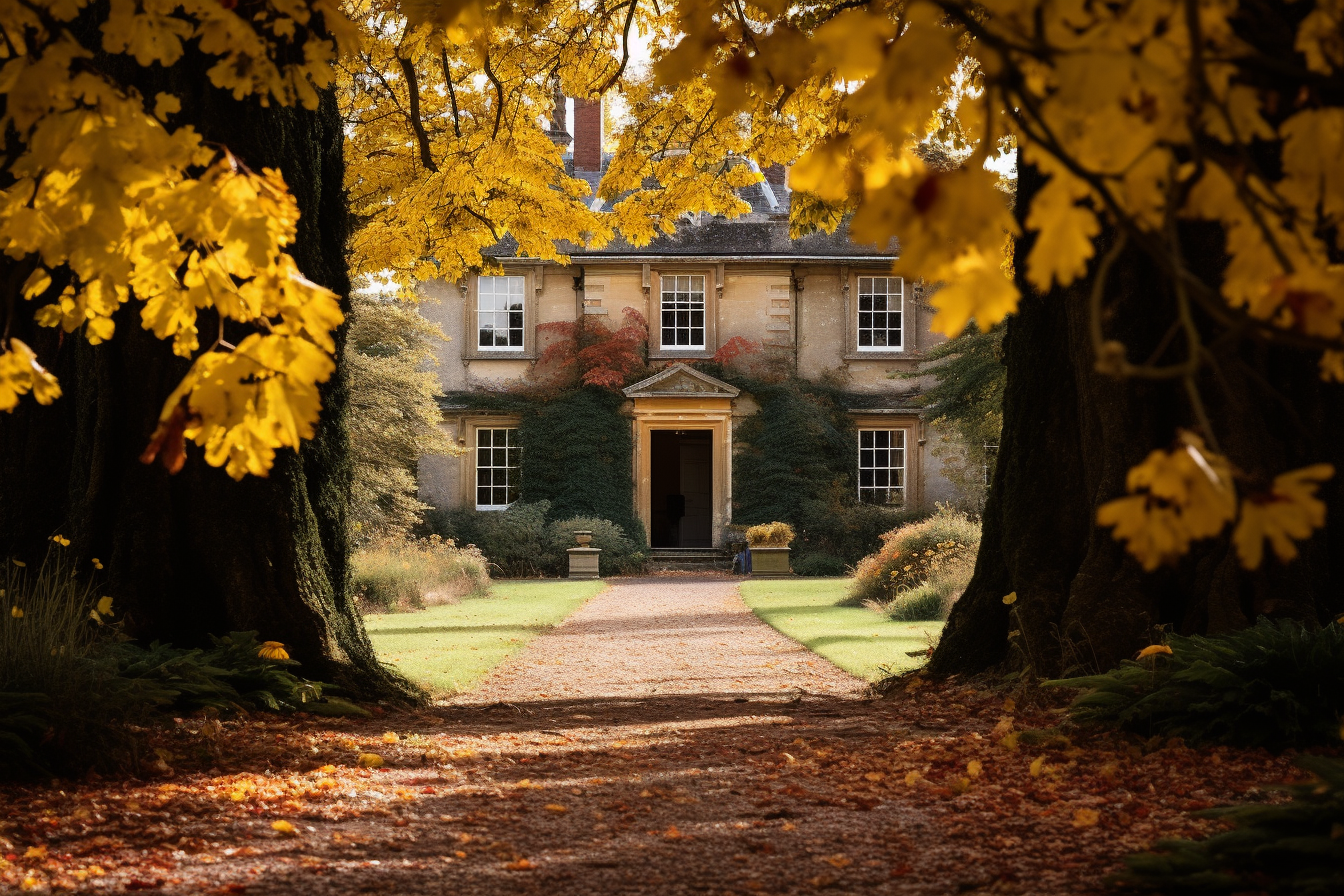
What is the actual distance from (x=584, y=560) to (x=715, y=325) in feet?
22.6

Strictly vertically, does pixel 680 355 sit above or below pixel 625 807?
above

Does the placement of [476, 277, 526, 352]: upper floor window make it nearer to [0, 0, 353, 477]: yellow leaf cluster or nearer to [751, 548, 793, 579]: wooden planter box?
[751, 548, 793, 579]: wooden planter box

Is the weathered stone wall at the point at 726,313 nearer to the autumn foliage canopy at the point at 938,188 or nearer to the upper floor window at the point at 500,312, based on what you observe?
the upper floor window at the point at 500,312

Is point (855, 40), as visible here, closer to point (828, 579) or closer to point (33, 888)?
point (33, 888)

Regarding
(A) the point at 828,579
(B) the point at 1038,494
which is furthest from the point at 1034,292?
(A) the point at 828,579

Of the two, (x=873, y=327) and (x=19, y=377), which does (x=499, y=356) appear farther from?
(x=19, y=377)

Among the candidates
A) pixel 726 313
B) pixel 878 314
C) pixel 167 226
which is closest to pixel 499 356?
pixel 726 313

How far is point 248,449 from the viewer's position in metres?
2.58

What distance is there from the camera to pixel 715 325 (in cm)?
2595

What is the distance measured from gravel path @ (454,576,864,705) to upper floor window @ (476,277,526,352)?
11592 millimetres

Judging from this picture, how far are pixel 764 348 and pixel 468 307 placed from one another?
665 centimetres

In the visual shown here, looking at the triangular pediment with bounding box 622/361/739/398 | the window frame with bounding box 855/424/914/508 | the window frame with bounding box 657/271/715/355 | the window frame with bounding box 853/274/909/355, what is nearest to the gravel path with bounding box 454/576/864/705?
the triangular pediment with bounding box 622/361/739/398

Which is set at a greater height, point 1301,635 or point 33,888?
point 1301,635

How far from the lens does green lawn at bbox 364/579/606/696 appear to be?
9281 millimetres
